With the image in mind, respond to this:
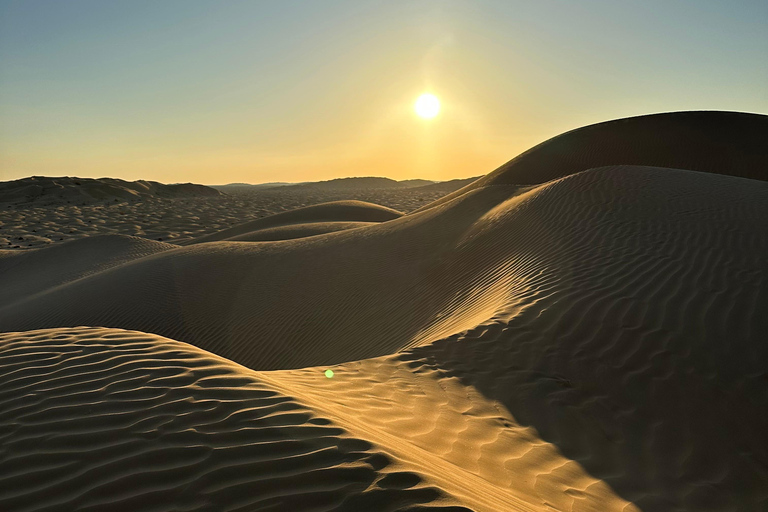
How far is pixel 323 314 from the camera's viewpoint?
9.43 meters

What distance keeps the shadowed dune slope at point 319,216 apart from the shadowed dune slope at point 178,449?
840 inches

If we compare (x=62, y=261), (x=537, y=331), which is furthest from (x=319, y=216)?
(x=537, y=331)

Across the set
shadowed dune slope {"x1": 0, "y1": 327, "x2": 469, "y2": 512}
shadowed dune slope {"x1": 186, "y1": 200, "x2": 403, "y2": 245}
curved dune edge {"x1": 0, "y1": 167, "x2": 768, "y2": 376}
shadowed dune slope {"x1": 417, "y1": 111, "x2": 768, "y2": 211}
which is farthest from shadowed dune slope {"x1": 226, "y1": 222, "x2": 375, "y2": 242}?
shadowed dune slope {"x1": 0, "y1": 327, "x2": 469, "y2": 512}

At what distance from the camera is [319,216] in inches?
1040

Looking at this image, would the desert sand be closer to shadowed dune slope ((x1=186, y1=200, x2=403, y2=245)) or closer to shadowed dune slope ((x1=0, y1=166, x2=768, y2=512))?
shadowed dune slope ((x1=0, y1=166, x2=768, y2=512))

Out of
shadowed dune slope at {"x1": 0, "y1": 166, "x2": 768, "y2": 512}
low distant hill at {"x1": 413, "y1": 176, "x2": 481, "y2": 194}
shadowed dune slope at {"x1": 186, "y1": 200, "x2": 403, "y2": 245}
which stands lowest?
shadowed dune slope at {"x1": 0, "y1": 166, "x2": 768, "y2": 512}

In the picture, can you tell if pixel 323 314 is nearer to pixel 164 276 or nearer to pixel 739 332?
pixel 164 276

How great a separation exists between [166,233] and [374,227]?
16.8 meters

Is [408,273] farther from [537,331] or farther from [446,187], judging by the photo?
[446,187]

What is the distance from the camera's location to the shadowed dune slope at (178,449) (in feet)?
6.70

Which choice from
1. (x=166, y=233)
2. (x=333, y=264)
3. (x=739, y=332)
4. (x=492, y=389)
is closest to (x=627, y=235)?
(x=739, y=332)

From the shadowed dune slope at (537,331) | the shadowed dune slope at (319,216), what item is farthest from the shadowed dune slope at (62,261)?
the shadowed dune slope at (319,216)

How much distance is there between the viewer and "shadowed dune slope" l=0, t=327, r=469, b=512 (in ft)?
6.70

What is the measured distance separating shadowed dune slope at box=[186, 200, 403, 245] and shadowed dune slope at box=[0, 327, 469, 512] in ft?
70.0
